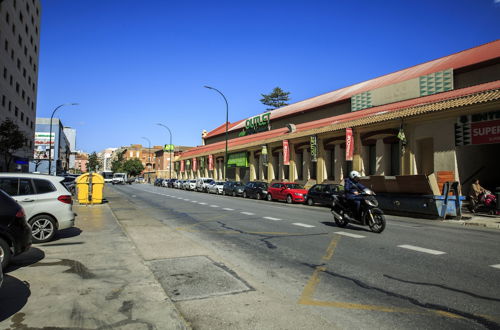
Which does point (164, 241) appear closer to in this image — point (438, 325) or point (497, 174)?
point (438, 325)

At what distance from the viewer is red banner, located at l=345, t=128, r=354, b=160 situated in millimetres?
27016

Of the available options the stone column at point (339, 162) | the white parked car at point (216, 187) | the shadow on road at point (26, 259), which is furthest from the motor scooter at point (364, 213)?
the white parked car at point (216, 187)

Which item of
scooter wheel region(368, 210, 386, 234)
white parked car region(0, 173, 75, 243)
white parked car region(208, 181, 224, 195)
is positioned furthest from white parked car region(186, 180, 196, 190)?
white parked car region(0, 173, 75, 243)

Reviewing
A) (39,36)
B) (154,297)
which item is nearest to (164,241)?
(154,297)

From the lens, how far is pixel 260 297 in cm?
466

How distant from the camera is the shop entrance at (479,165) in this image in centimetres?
1995

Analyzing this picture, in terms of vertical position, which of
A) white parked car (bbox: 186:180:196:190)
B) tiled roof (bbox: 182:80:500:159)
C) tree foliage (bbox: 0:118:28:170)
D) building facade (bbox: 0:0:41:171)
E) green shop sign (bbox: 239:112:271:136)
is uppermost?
building facade (bbox: 0:0:41:171)

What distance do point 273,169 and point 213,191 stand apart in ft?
23.4

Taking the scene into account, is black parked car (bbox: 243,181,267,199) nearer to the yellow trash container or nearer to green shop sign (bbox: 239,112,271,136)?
the yellow trash container

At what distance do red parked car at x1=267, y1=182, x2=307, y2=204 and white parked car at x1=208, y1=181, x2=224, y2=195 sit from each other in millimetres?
11199

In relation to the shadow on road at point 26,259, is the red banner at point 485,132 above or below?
above

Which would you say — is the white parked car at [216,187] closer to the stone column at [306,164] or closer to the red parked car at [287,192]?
the stone column at [306,164]

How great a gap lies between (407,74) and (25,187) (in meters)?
27.6

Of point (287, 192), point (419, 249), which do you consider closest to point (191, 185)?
point (287, 192)
